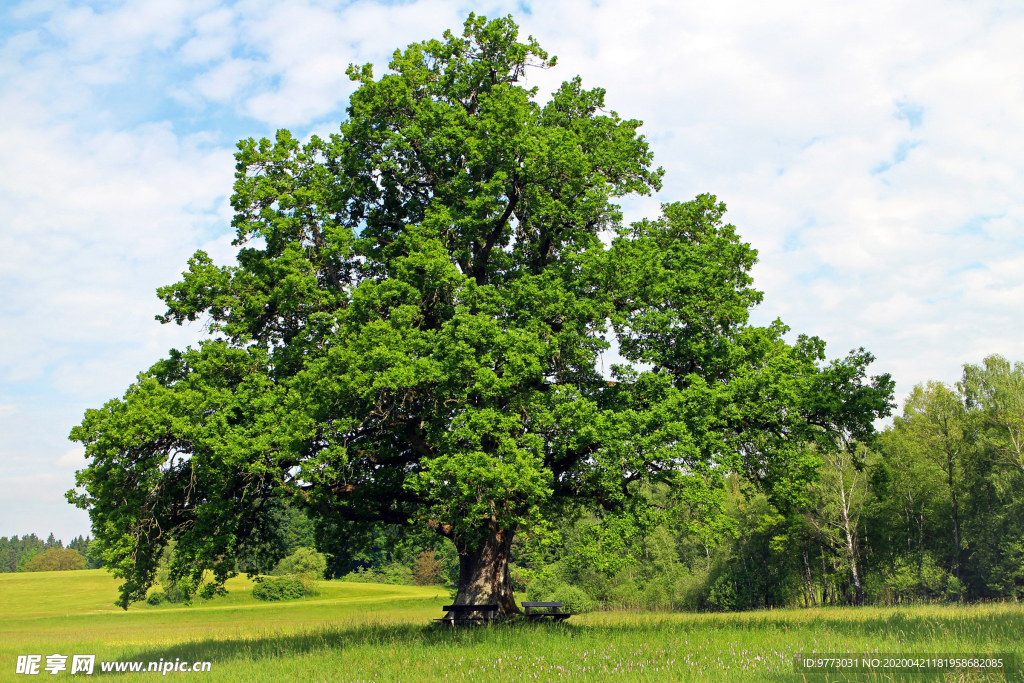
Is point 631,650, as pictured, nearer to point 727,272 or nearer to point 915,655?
point 915,655

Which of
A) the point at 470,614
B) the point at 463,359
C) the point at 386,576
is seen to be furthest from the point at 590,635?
the point at 386,576

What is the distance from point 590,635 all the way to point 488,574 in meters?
5.68

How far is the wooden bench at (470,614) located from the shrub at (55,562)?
470 ft

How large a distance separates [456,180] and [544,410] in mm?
7959

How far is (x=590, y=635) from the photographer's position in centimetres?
1603

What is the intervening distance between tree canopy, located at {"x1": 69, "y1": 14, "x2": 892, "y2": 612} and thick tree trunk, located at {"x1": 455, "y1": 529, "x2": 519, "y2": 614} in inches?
3.0

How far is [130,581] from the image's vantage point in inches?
725

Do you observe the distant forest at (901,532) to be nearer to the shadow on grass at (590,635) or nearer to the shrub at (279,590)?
the shadow on grass at (590,635)

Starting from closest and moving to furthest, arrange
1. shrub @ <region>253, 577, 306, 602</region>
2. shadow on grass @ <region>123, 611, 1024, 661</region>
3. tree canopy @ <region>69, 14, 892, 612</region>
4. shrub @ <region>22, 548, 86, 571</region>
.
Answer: shadow on grass @ <region>123, 611, 1024, 661</region> < tree canopy @ <region>69, 14, 892, 612</region> < shrub @ <region>253, 577, 306, 602</region> < shrub @ <region>22, 548, 86, 571</region>

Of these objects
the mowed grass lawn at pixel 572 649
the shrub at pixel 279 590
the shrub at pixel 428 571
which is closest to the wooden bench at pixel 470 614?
the mowed grass lawn at pixel 572 649

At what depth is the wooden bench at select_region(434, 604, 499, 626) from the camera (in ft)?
62.6

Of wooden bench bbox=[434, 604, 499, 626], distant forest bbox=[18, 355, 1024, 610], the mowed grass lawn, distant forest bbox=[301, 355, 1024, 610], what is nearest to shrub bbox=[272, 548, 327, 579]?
distant forest bbox=[18, 355, 1024, 610]

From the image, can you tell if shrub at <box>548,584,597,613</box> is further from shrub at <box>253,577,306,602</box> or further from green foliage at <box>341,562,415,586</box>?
green foliage at <box>341,562,415,586</box>

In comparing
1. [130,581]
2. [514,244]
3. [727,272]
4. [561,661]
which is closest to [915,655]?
[561,661]
